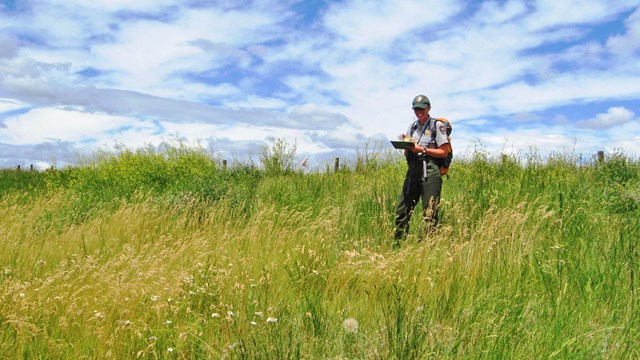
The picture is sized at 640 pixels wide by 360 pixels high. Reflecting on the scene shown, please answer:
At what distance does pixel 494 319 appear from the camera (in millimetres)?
3570

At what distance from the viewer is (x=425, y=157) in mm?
7227

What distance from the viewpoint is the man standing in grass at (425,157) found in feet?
23.4

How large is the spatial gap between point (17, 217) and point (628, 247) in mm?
9076

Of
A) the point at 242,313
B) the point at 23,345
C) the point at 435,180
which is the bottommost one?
the point at 23,345

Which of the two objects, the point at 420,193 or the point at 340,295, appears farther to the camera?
the point at 420,193

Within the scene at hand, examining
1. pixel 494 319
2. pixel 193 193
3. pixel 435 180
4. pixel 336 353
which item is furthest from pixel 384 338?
pixel 193 193

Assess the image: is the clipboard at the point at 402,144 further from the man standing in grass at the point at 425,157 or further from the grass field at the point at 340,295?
the grass field at the point at 340,295

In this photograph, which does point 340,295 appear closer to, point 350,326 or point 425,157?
point 350,326

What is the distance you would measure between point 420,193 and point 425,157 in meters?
0.62

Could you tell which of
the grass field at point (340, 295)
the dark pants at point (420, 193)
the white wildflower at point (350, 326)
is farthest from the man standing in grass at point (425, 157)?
the white wildflower at point (350, 326)

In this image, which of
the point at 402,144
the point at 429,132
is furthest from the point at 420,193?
the point at 402,144

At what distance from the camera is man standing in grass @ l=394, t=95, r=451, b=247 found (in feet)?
23.4

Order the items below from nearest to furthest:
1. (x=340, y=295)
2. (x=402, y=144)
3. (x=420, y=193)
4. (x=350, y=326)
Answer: (x=350, y=326)
(x=340, y=295)
(x=402, y=144)
(x=420, y=193)

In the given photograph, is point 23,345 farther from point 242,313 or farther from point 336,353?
point 336,353
